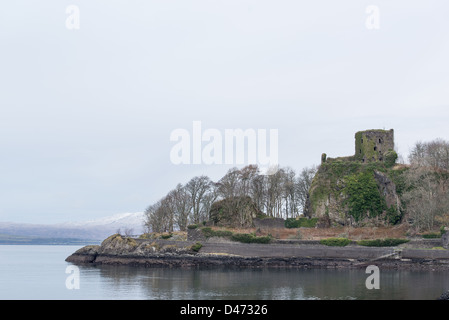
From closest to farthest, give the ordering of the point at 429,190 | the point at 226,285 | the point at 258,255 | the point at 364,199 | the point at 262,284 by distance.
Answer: the point at 226,285
the point at 262,284
the point at 258,255
the point at 429,190
the point at 364,199

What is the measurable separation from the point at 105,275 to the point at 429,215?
3763cm

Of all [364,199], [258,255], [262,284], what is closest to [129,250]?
[258,255]

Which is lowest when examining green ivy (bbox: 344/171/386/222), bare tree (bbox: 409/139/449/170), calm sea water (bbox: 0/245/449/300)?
calm sea water (bbox: 0/245/449/300)

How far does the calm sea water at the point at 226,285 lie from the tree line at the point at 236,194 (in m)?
22.2

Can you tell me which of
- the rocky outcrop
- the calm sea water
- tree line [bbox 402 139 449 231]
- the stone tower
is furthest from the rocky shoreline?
the stone tower

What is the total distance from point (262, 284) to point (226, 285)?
3008mm

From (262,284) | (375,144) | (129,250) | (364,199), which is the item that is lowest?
(262,284)

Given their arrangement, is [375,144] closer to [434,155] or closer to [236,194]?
[434,155]

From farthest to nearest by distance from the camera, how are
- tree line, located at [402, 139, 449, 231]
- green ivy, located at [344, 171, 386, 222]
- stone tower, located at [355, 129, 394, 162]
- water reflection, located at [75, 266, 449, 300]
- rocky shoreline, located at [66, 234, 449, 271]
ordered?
stone tower, located at [355, 129, 394, 162], green ivy, located at [344, 171, 386, 222], tree line, located at [402, 139, 449, 231], rocky shoreline, located at [66, 234, 449, 271], water reflection, located at [75, 266, 449, 300]

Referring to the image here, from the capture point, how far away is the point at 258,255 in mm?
65188

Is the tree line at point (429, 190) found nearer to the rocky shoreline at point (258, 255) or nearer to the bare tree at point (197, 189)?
the rocky shoreline at point (258, 255)

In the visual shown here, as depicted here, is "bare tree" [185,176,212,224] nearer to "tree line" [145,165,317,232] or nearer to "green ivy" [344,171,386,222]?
"tree line" [145,165,317,232]

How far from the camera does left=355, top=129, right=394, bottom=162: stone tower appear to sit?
276ft

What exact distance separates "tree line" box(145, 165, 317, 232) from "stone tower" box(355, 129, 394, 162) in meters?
9.80
